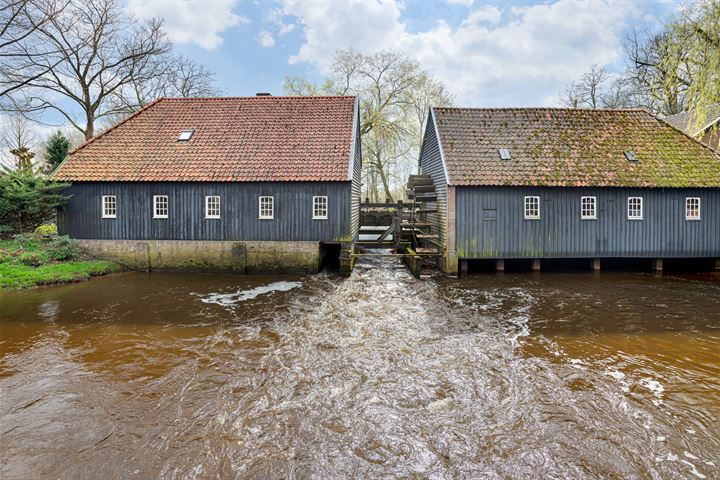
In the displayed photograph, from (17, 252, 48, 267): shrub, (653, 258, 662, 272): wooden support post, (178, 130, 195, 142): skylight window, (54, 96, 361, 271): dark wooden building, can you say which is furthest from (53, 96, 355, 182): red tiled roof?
(653, 258, 662, 272): wooden support post

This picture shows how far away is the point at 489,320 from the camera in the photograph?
378 inches

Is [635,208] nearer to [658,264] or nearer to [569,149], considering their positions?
[658,264]

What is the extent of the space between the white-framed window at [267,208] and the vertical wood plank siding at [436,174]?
6.54 m

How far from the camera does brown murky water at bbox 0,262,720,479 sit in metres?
4.47

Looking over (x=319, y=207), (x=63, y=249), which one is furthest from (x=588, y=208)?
(x=63, y=249)

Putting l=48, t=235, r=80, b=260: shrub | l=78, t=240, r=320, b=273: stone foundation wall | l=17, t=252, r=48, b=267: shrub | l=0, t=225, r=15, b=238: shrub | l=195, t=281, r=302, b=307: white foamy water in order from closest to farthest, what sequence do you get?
l=195, t=281, r=302, b=307: white foamy water < l=17, t=252, r=48, b=267: shrub < l=48, t=235, r=80, b=260: shrub < l=78, t=240, r=320, b=273: stone foundation wall < l=0, t=225, r=15, b=238: shrub

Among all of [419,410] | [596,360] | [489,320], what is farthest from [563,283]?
[419,410]

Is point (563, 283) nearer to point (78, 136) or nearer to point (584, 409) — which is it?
point (584, 409)

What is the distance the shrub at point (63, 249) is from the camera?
14812 mm

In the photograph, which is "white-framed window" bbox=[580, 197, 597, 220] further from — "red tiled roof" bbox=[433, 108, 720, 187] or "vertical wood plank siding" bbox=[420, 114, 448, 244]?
"vertical wood plank siding" bbox=[420, 114, 448, 244]

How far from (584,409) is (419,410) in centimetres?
221

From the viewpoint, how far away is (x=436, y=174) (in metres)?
17.6

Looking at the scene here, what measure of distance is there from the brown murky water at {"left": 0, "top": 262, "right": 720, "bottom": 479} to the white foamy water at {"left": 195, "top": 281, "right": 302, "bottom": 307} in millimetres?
134

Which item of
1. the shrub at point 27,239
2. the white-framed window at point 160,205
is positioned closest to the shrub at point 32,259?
the shrub at point 27,239
